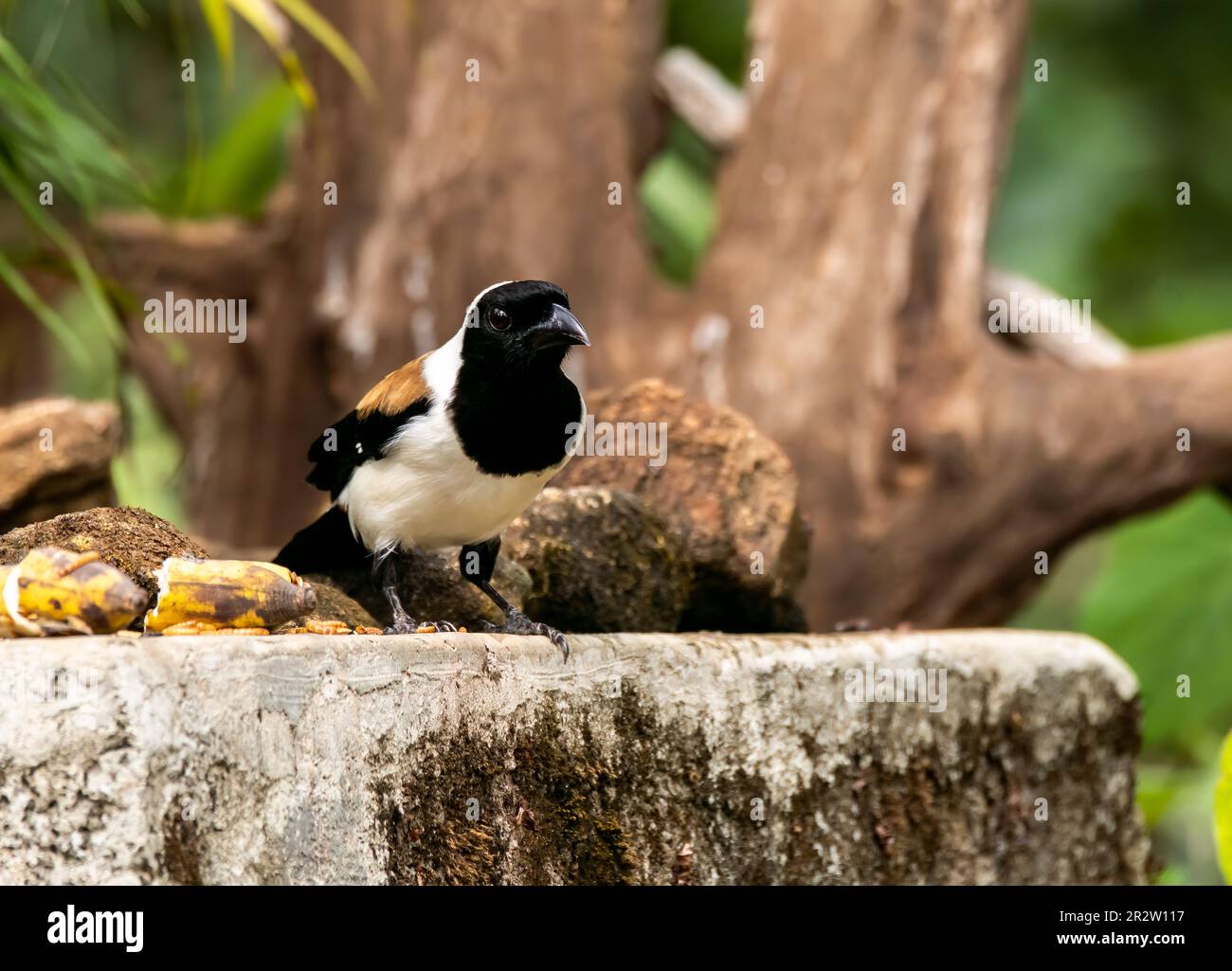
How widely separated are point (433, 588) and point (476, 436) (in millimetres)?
587

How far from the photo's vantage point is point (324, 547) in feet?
10.9

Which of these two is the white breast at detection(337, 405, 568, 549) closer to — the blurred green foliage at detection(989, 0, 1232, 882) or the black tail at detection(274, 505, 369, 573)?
the black tail at detection(274, 505, 369, 573)

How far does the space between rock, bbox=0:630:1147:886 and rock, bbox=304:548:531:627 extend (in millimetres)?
468

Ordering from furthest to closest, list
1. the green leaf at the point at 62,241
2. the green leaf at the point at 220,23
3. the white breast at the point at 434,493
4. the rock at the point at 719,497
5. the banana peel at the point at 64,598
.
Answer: the green leaf at the point at 220,23 → the rock at the point at 719,497 → the green leaf at the point at 62,241 → the white breast at the point at 434,493 → the banana peel at the point at 64,598

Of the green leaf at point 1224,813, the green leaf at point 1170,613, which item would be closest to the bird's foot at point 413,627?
the green leaf at point 1224,813

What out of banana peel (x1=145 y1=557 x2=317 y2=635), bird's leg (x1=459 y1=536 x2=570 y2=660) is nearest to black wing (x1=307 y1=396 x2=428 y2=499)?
bird's leg (x1=459 y1=536 x2=570 y2=660)

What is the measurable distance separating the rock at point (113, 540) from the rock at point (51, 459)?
39.9 inches

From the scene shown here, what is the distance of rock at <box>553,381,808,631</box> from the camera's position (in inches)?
149

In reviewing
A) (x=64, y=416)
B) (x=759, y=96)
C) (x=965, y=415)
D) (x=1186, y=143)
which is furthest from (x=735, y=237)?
(x=1186, y=143)

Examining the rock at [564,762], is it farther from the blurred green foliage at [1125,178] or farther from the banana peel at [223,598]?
the blurred green foliage at [1125,178]

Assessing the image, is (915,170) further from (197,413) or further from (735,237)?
(197,413)

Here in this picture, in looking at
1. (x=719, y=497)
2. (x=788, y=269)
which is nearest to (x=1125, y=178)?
(x=788, y=269)

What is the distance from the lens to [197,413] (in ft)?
23.4

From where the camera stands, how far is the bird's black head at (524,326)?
297cm
